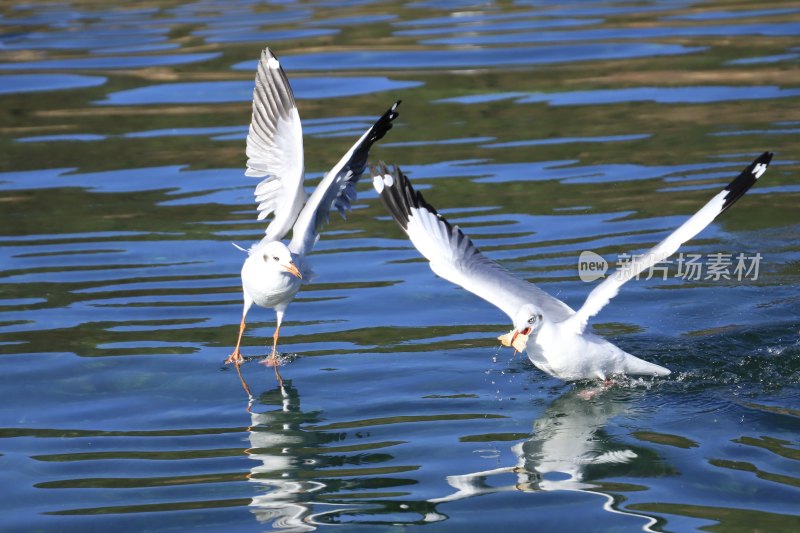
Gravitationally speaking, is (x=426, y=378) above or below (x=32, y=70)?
below

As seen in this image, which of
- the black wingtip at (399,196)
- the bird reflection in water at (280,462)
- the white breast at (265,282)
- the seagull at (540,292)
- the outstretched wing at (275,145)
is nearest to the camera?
the bird reflection in water at (280,462)

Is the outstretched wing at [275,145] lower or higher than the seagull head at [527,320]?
higher

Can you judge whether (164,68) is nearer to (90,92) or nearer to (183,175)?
(90,92)

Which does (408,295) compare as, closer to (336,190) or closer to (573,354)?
(336,190)

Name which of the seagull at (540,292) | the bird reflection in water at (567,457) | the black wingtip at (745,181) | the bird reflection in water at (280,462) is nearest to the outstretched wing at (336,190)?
the seagull at (540,292)

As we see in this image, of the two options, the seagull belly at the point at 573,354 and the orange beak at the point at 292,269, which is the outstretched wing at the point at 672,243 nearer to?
the seagull belly at the point at 573,354

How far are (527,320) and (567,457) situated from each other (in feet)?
3.62

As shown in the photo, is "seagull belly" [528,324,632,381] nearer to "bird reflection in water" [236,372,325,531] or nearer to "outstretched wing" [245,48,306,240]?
"bird reflection in water" [236,372,325,531]

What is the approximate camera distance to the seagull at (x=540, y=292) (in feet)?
25.4

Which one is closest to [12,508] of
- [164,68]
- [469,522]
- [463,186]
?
[469,522]

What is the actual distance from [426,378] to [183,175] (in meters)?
6.65

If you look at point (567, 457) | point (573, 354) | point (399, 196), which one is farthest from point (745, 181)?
point (399, 196)

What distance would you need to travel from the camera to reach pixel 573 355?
8.10 m

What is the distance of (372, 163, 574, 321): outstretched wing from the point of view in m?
8.50
